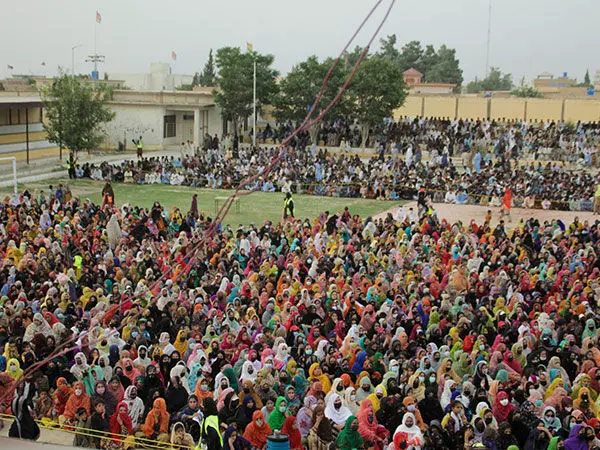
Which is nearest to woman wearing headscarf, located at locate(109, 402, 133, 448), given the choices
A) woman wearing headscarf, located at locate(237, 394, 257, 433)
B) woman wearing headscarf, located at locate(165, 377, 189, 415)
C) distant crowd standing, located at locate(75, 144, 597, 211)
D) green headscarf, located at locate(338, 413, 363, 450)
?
woman wearing headscarf, located at locate(165, 377, 189, 415)

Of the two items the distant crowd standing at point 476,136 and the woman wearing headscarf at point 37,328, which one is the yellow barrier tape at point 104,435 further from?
the distant crowd standing at point 476,136

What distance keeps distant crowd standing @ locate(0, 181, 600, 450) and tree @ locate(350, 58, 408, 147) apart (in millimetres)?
19170

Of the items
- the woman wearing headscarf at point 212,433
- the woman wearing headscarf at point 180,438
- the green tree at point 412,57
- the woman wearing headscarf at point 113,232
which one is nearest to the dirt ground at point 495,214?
the woman wearing headscarf at point 113,232

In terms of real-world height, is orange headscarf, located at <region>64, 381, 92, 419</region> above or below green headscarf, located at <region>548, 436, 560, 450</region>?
below

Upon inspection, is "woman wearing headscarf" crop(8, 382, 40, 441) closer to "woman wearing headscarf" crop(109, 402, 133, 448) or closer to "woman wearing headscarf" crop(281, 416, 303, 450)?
"woman wearing headscarf" crop(109, 402, 133, 448)

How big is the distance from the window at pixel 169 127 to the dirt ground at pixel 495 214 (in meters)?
17.2

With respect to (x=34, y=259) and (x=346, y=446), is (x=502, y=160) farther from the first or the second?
(x=346, y=446)

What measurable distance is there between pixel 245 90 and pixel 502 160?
12.8 m

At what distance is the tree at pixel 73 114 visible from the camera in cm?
2981

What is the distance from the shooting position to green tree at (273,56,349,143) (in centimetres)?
3406

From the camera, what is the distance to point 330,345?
8695mm

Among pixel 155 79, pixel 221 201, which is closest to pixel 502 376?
pixel 221 201

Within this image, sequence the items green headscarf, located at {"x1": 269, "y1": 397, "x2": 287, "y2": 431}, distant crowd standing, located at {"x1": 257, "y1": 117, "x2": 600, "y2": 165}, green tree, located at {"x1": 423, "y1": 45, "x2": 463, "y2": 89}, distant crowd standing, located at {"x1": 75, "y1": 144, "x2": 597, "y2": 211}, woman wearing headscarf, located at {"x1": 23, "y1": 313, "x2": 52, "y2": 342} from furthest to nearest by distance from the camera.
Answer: green tree, located at {"x1": 423, "y1": 45, "x2": 463, "y2": 89}, distant crowd standing, located at {"x1": 257, "y1": 117, "x2": 600, "y2": 165}, distant crowd standing, located at {"x1": 75, "y1": 144, "x2": 597, "y2": 211}, woman wearing headscarf, located at {"x1": 23, "y1": 313, "x2": 52, "y2": 342}, green headscarf, located at {"x1": 269, "y1": 397, "x2": 287, "y2": 431}

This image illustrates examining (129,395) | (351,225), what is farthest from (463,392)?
(351,225)
